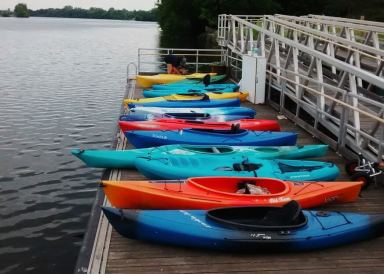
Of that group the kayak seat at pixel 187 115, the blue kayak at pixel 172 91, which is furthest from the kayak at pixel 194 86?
the kayak seat at pixel 187 115

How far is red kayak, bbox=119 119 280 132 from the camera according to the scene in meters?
10.6

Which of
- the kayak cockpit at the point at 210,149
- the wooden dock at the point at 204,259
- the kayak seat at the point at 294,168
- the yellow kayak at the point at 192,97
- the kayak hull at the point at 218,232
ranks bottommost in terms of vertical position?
the wooden dock at the point at 204,259

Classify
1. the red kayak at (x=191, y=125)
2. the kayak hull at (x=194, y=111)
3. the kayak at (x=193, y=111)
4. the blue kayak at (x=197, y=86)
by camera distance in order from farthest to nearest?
the blue kayak at (x=197, y=86)
the kayak at (x=193, y=111)
the kayak hull at (x=194, y=111)
the red kayak at (x=191, y=125)

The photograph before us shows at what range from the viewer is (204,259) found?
5.62m

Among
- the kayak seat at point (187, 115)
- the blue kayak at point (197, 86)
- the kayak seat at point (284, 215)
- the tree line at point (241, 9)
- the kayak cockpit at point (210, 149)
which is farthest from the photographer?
the tree line at point (241, 9)

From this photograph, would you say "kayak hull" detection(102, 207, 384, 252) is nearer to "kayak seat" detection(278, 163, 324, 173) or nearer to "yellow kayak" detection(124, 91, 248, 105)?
"kayak seat" detection(278, 163, 324, 173)

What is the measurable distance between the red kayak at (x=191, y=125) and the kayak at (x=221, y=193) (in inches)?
136

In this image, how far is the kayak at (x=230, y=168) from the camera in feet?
25.7

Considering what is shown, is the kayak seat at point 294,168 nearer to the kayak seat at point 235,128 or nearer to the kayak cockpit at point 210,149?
the kayak cockpit at point 210,149

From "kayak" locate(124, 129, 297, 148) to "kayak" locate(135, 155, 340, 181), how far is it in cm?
156

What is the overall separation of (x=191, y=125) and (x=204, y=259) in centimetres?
568

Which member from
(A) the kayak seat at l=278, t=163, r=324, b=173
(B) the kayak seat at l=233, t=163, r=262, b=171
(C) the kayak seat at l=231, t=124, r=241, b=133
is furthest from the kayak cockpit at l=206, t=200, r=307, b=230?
(C) the kayak seat at l=231, t=124, r=241, b=133

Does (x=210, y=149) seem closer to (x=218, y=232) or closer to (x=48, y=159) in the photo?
(x=218, y=232)

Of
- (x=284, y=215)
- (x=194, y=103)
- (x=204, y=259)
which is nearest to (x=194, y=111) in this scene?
(x=194, y=103)
